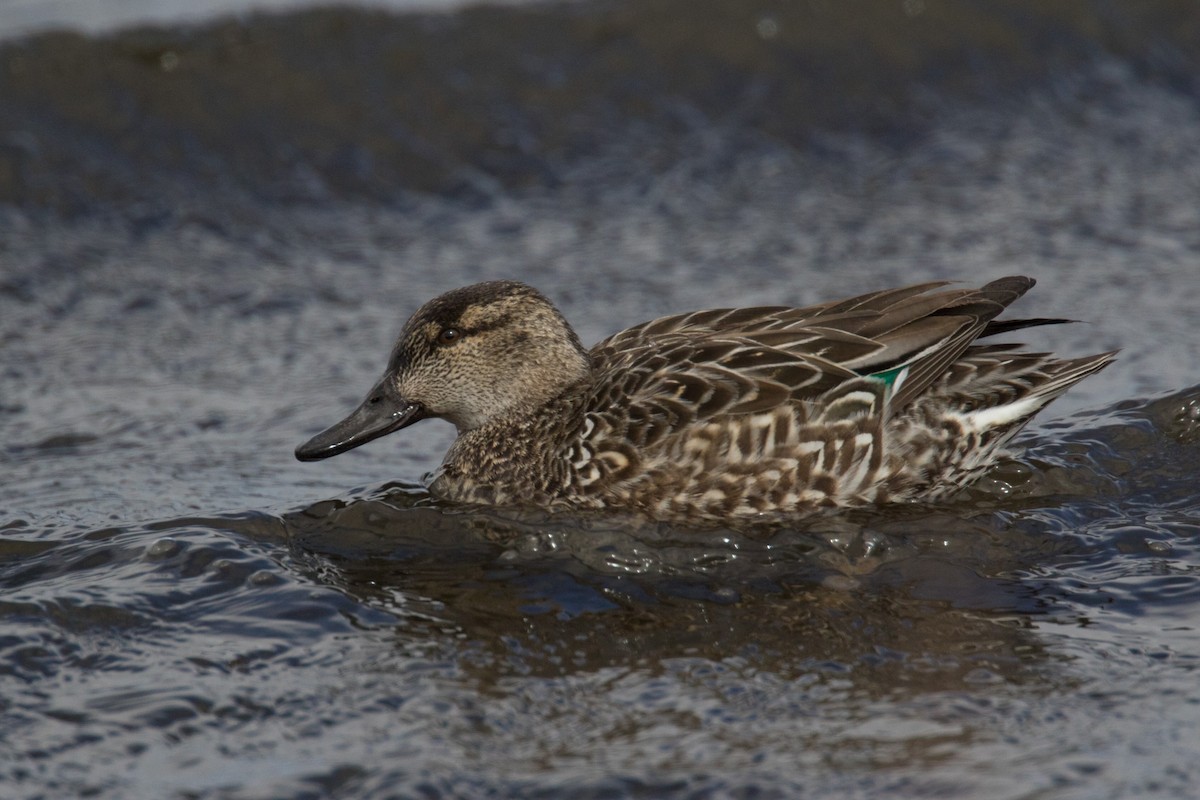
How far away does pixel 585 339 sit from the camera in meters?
9.43

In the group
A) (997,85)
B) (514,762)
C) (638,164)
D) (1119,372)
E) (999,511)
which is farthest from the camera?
(997,85)

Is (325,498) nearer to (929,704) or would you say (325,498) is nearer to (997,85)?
(929,704)

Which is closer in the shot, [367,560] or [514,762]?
[514,762]

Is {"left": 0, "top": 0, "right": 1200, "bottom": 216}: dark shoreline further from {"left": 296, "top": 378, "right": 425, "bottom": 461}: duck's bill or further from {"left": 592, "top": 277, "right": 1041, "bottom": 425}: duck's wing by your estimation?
{"left": 592, "top": 277, "right": 1041, "bottom": 425}: duck's wing

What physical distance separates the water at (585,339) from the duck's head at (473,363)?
39cm

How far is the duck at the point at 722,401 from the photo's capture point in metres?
6.81

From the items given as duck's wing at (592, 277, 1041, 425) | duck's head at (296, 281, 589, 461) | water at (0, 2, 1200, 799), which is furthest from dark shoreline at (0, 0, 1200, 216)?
duck's wing at (592, 277, 1041, 425)

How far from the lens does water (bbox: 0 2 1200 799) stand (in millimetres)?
5242

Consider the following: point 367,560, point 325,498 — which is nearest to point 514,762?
point 367,560

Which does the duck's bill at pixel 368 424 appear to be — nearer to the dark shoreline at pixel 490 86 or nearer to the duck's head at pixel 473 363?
the duck's head at pixel 473 363

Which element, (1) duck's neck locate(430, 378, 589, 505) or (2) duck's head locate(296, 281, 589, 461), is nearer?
(1) duck's neck locate(430, 378, 589, 505)

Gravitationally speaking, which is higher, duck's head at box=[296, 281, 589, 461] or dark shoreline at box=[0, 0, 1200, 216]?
dark shoreline at box=[0, 0, 1200, 216]

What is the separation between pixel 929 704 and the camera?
5359 mm

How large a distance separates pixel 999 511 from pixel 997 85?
697 cm
